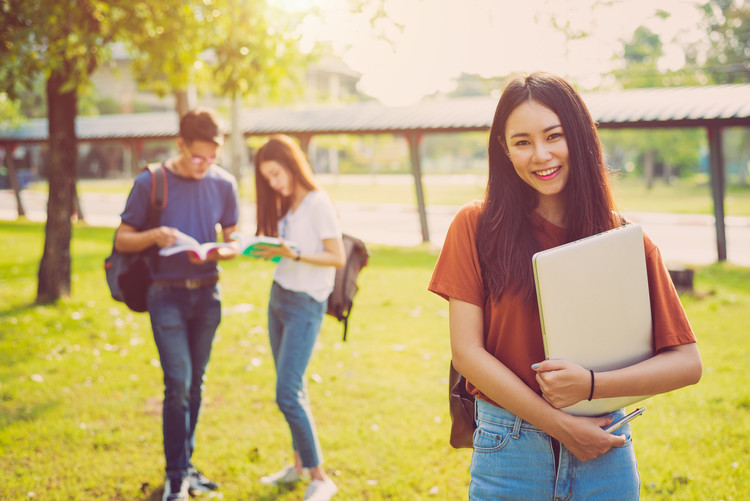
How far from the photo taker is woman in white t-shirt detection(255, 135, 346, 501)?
358cm

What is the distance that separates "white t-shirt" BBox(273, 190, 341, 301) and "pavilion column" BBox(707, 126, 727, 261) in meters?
10.8

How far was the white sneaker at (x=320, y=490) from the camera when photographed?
11.9 feet

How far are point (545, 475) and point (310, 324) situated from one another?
2041 millimetres

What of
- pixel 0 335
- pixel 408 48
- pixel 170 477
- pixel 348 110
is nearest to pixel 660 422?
pixel 170 477

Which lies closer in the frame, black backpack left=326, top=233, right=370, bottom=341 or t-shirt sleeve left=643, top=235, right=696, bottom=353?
t-shirt sleeve left=643, top=235, right=696, bottom=353

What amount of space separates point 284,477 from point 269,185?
181 centimetres

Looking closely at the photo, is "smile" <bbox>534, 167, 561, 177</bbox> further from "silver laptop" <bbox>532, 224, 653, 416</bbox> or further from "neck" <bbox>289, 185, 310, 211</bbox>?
"neck" <bbox>289, 185, 310, 211</bbox>

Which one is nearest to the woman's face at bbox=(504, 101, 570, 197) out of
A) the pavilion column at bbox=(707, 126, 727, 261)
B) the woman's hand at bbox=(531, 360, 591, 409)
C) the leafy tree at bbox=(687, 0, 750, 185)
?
the woman's hand at bbox=(531, 360, 591, 409)

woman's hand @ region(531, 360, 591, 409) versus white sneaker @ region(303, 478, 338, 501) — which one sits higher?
woman's hand @ region(531, 360, 591, 409)

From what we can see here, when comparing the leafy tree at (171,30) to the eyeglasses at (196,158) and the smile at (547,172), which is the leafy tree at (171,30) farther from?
the smile at (547,172)

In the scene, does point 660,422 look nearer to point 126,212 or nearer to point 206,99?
point 126,212

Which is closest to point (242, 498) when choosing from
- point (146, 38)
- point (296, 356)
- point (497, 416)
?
point (296, 356)

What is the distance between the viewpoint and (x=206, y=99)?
4478cm

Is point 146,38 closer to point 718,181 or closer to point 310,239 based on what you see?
point 310,239
